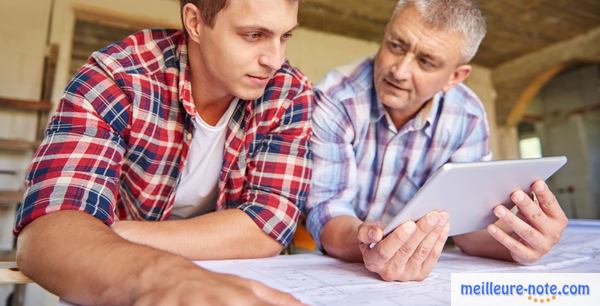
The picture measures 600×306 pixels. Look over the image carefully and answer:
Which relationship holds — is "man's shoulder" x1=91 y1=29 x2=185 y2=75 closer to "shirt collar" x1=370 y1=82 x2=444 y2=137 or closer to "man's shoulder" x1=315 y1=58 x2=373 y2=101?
Answer: "man's shoulder" x1=315 y1=58 x2=373 y2=101

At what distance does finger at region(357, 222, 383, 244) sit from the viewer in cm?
71

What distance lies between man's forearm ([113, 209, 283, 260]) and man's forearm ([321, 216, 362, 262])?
14 centimetres

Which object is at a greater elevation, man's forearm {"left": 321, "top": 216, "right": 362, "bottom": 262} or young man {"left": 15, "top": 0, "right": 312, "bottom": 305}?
young man {"left": 15, "top": 0, "right": 312, "bottom": 305}

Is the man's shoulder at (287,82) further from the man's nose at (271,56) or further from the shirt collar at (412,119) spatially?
the shirt collar at (412,119)

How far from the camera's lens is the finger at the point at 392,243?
2.22 feet

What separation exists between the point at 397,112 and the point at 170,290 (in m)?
0.99

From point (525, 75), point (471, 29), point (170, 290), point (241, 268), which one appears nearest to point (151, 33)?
point (241, 268)

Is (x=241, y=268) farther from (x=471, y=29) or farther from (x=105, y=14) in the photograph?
(x=105, y=14)

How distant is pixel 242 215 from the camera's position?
89 cm

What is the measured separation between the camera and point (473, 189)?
747 mm

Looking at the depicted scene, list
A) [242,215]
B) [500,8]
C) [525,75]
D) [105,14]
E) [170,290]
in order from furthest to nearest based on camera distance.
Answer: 1. [525,75]
2. [500,8]
3. [105,14]
4. [242,215]
5. [170,290]

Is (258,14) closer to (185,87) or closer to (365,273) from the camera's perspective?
(185,87)

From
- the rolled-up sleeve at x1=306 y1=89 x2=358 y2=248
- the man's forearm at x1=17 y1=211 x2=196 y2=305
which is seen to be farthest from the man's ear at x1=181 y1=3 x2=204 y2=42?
the man's forearm at x1=17 y1=211 x2=196 y2=305

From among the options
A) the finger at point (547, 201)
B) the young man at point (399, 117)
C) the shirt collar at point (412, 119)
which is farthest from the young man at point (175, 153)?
the finger at point (547, 201)
